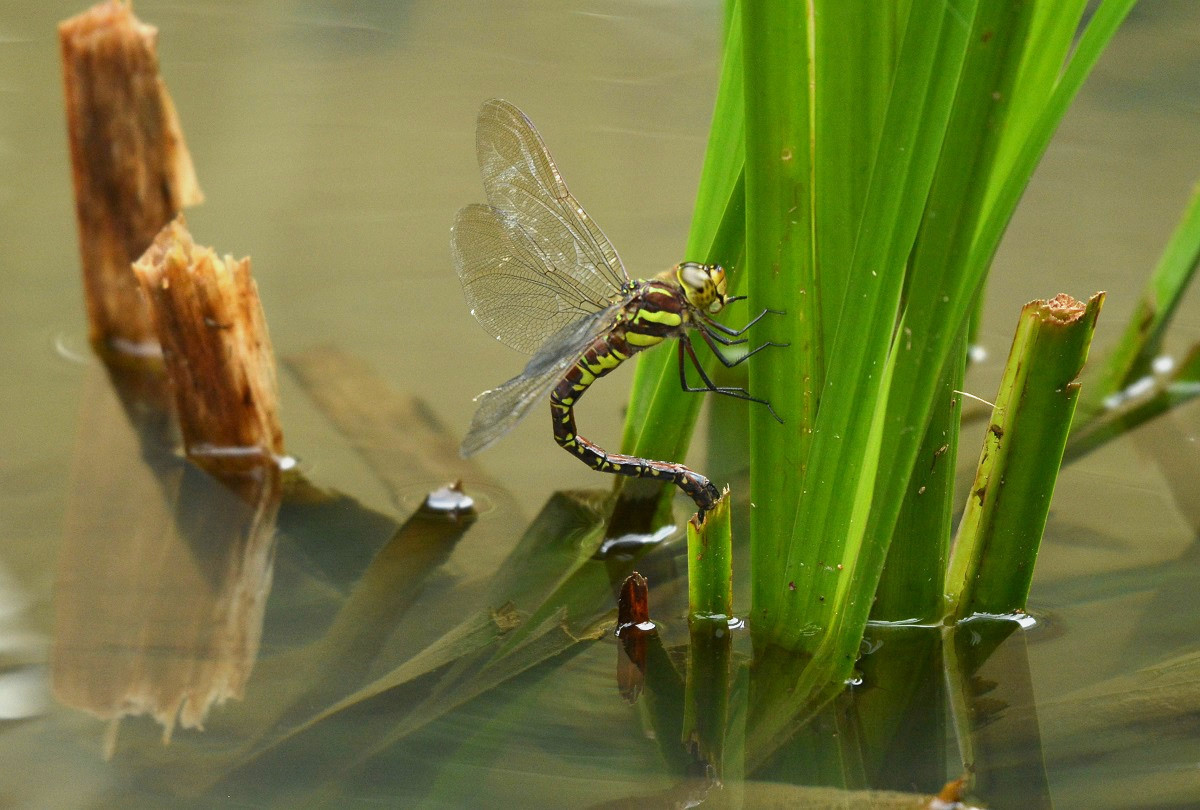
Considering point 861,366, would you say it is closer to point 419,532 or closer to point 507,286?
point 507,286

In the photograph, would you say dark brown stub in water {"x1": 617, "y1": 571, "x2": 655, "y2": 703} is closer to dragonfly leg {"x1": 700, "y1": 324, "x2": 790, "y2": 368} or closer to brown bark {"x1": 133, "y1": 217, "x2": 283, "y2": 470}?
dragonfly leg {"x1": 700, "y1": 324, "x2": 790, "y2": 368}

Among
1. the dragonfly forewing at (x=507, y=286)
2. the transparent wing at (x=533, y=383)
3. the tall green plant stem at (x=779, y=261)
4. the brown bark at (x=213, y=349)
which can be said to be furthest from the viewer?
the brown bark at (x=213, y=349)

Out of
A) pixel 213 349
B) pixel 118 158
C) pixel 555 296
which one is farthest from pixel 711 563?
pixel 118 158

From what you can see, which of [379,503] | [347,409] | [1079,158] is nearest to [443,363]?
[347,409]

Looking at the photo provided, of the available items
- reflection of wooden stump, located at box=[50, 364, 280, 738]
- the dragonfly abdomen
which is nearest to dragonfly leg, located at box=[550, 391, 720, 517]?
the dragonfly abdomen

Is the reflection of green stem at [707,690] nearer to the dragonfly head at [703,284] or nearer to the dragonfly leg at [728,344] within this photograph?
the dragonfly leg at [728,344]

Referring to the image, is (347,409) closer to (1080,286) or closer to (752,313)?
(752,313)

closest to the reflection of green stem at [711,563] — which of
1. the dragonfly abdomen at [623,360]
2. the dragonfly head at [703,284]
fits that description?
the dragonfly abdomen at [623,360]
